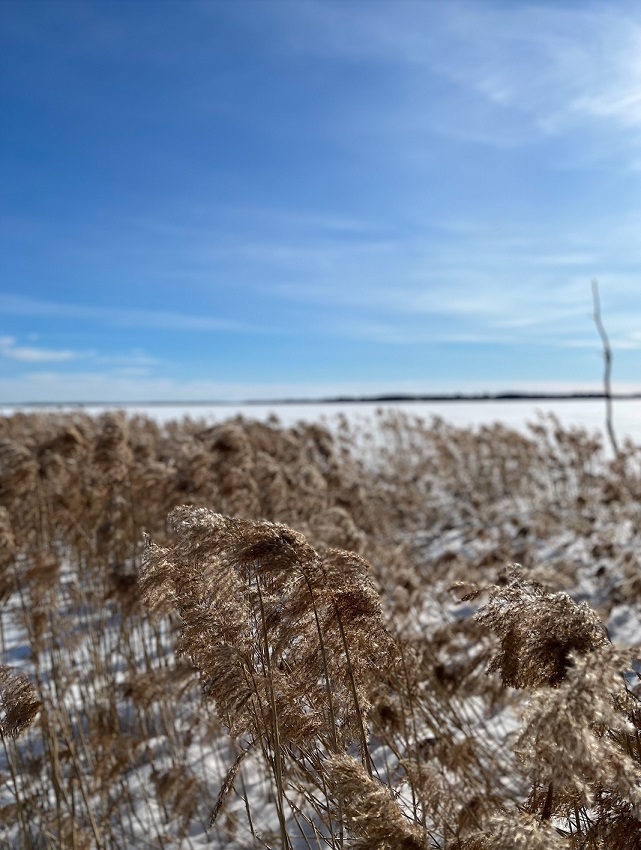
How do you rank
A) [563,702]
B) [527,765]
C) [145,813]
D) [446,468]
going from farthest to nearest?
1. [446,468]
2. [145,813]
3. [527,765]
4. [563,702]

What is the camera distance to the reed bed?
140cm

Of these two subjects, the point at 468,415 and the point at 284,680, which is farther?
the point at 468,415

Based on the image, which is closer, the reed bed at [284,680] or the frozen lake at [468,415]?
the reed bed at [284,680]

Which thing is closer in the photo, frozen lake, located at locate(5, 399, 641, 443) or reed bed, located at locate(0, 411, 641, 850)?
reed bed, located at locate(0, 411, 641, 850)

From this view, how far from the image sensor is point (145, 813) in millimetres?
4176

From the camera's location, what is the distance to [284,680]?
5.91ft

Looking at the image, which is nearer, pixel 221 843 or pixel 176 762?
pixel 221 843

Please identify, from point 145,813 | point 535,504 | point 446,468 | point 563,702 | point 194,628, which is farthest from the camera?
point 446,468

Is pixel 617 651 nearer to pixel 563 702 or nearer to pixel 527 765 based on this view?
pixel 563 702

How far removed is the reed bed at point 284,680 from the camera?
1.40 metres

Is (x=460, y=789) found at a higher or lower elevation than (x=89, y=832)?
higher

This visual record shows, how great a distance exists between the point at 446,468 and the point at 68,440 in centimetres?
1254

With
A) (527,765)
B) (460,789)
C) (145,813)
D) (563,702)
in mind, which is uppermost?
(563,702)

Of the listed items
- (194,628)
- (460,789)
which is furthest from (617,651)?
(460,789)
